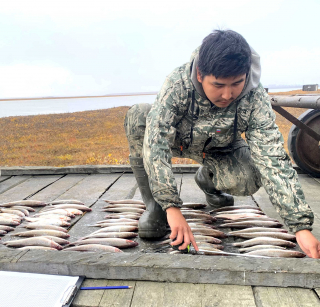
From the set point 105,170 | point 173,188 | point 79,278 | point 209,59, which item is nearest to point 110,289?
point 79,278

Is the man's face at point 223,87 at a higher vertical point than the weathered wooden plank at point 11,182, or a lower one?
higher

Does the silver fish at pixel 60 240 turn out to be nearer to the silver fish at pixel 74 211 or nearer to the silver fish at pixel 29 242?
the silver fish at pixel 29 242

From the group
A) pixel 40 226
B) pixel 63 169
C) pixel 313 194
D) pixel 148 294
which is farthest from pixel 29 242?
pixel 313 194

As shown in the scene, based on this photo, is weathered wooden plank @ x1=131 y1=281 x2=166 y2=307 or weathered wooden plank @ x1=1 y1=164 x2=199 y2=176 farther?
weathered wooden plank @ x1=1 y1=164 x2=199 y2=176

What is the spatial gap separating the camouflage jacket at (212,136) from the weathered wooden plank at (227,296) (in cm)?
67

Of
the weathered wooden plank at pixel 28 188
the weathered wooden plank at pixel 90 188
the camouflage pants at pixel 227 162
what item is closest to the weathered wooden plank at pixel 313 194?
the camouflage pants at pixel 227 162

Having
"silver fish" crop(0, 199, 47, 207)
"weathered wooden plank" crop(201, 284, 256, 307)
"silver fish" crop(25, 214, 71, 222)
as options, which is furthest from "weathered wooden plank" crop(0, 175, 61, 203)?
"weathered wooden plank" crop(201, 284, 256, 307)

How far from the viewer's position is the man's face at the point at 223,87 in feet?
7.83

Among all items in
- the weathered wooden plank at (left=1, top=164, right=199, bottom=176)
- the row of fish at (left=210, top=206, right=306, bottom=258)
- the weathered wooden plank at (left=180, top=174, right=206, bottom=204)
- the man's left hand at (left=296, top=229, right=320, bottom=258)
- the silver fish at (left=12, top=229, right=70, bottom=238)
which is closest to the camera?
the man's left hand at (left=296, top=229, right=320, bottom=258)

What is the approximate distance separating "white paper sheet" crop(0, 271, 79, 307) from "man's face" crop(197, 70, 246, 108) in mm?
1603

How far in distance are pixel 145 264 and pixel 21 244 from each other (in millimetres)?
1451

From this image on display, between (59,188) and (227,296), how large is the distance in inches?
139

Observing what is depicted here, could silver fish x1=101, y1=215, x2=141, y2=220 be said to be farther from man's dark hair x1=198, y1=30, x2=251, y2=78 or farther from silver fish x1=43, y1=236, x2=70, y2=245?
man's dark hair x1=198, y1=30, x2=251, y2=78

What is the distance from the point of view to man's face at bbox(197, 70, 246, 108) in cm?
239
